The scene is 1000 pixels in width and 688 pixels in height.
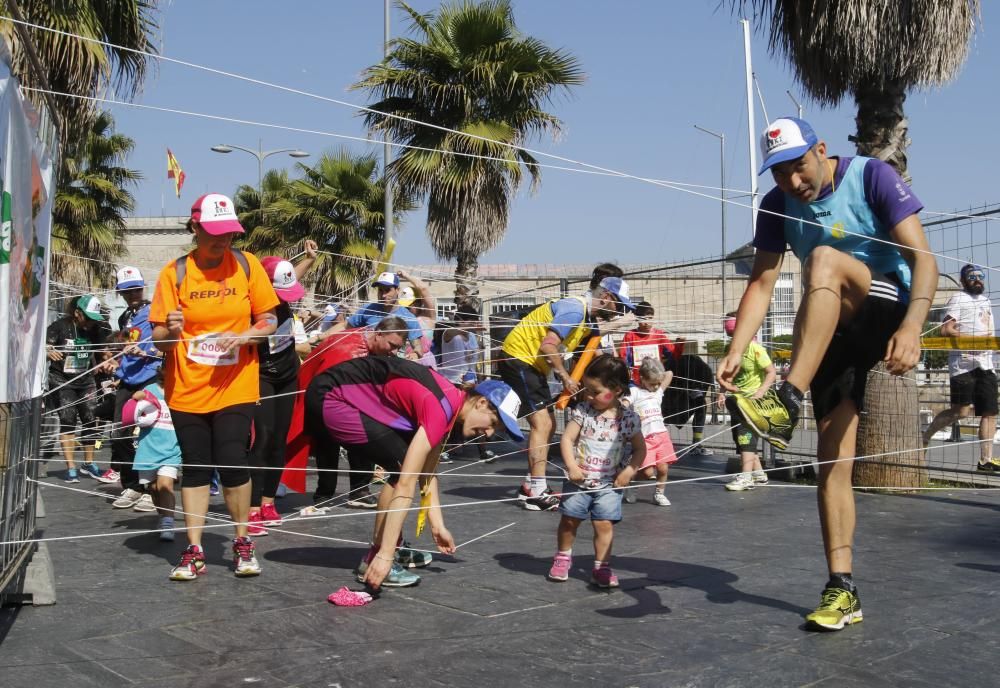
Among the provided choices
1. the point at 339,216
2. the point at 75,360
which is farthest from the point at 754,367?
the point at 339,216

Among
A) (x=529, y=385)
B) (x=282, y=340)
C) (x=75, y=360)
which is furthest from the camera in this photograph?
(x=75, y=360)

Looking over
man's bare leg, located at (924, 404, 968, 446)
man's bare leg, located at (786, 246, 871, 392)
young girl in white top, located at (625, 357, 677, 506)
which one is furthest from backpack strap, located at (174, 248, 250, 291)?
man's bare leg, located at (924, 404, 968, 446)

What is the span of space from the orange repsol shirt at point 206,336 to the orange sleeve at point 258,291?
4 cm

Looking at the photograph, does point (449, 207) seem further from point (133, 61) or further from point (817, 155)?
point (817, 155)

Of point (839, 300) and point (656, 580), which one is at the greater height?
point (839, 300)

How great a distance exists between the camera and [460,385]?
237 inches

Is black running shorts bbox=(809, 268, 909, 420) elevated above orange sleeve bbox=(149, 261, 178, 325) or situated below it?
below

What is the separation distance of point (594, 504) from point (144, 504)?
13.3 feet

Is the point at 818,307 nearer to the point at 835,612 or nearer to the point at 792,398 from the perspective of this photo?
the point at 792,398

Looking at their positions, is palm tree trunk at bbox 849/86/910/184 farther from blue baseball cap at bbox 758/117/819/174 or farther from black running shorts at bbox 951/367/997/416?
blue baseball cap at bbox 758/117/819/174

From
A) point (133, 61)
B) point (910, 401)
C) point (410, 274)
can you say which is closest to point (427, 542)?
point (410, 274)

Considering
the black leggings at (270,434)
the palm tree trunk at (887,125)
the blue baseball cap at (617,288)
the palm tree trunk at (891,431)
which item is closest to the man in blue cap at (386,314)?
the black leggings at (270,434)

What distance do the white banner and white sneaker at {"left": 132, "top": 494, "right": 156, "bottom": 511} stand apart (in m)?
1.93

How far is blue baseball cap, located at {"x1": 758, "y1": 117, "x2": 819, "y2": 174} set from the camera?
4102 mm
